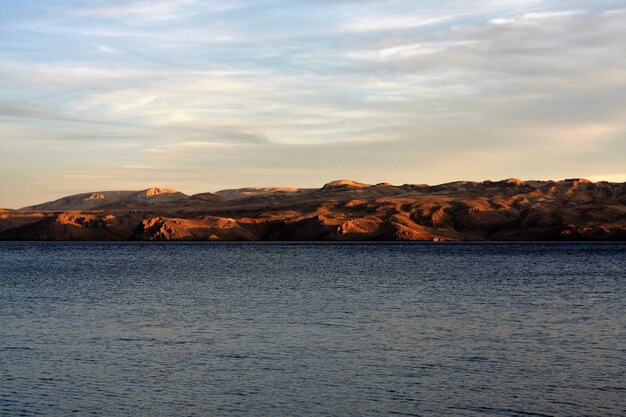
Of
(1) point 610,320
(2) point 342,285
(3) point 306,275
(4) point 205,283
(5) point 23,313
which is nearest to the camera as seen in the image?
(1) point 610,320

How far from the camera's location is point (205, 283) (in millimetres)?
94438

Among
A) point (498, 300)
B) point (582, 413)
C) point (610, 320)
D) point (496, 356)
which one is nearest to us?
point (582, 413)

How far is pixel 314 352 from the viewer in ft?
138

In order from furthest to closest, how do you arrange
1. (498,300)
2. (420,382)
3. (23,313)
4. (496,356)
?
(498,300) → (23,313) → (496,356) → (420,382)

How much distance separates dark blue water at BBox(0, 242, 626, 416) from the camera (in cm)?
3169

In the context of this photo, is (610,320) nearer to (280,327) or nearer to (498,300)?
(498,300)

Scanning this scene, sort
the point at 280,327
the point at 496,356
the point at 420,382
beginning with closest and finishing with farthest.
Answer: the point at 420,382, the point at 496,356, the point at 280,327

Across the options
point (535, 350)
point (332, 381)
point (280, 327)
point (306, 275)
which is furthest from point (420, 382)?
point (306, 275)

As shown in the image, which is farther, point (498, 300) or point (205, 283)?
point (205, 283)

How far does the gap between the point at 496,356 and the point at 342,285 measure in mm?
47875

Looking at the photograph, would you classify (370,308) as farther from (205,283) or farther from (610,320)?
(205,283)

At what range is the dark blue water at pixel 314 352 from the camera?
104 feet

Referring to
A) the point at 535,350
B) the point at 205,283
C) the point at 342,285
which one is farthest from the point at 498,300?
the point at 205,283

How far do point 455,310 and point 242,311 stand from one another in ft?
52.3
